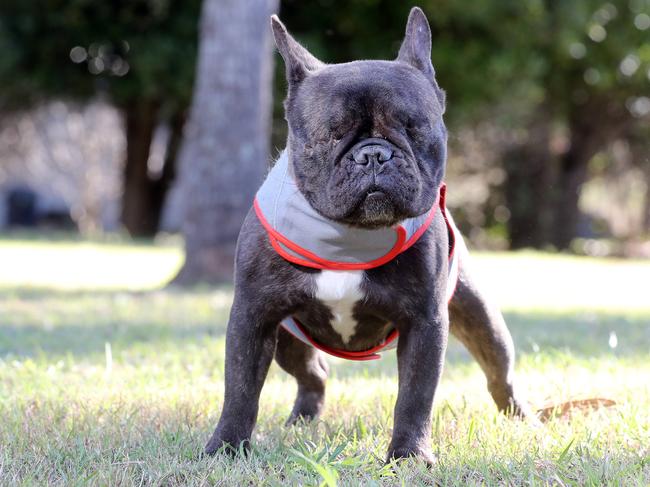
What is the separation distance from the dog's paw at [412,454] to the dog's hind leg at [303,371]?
769 millimetres

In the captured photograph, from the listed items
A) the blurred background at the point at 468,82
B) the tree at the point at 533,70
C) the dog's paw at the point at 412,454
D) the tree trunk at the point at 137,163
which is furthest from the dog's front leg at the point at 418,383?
the tree trunk at the point at 137,163

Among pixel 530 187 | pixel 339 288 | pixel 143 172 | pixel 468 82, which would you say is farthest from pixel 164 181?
pixel 339 288

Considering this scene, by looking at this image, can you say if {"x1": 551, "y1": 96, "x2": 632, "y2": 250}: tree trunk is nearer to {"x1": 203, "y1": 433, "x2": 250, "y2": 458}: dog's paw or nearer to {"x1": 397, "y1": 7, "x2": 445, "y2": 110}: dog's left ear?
{"x1": 397, "y1": 7, "x2": 445, "y2": 110}: dog's left ear

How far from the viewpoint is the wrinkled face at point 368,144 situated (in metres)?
3.18

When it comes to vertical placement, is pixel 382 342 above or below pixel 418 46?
below

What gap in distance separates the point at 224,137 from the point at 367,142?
7.00m

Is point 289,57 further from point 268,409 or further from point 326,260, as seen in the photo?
point 268,409

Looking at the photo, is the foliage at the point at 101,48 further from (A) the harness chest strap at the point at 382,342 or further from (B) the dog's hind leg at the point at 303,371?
(A) the harness chest strap at the point at 382,342

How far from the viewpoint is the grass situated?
3.14 meters

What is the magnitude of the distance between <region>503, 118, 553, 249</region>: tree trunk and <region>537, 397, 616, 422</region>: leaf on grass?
19450 mm

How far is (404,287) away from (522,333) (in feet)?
13.1

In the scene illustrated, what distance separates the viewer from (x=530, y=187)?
2398 centimetres

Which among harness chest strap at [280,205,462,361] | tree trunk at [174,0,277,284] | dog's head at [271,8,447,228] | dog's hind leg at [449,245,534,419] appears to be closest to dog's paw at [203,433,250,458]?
harness chest strap at [280,205,462,361]

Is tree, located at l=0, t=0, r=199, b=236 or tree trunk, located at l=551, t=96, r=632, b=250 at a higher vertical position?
tree, located at l=0, t=0, r=199, b=236
